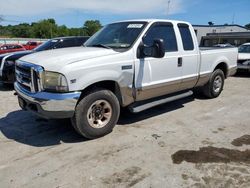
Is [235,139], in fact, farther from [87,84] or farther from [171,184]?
[87,84]

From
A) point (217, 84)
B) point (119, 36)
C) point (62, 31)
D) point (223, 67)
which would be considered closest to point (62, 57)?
point (119, 36)

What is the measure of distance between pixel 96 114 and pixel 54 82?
3.11 feet

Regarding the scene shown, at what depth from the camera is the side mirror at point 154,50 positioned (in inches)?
180

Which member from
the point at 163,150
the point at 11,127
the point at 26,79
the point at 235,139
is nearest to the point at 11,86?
the point at 11,127

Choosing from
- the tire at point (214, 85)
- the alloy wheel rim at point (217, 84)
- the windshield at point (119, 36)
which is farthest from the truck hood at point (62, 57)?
the alloy wheel rim at point (217, 84)

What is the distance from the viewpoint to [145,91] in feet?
16.3

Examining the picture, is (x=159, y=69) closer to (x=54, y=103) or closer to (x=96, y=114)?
(x=96, y=114)

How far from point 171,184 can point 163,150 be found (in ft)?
3.04

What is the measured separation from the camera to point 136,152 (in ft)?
13.1

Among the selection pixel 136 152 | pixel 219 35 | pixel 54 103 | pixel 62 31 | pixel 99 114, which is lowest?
pixel 136 152

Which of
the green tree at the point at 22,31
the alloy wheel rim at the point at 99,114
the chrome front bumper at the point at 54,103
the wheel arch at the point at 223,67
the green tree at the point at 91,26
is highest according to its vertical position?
the green tree at the point at 91,26

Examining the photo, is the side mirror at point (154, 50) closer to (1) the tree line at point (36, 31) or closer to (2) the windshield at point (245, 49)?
(2) the windshield at point (245, 49)

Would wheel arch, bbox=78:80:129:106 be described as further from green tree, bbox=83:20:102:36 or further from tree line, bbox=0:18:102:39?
green tree, bbox=83:20:102:36

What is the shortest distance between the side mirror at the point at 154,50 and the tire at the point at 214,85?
9.34 ft
